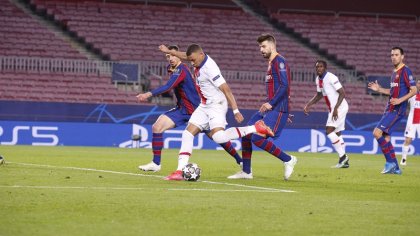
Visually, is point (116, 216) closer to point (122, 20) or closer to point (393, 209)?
point (393, 209)

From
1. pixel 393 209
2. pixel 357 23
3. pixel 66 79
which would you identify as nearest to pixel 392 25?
pixel 357 23

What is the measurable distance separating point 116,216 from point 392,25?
3514cm

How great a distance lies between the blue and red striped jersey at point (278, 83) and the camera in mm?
14430

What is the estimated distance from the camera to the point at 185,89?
630 inches

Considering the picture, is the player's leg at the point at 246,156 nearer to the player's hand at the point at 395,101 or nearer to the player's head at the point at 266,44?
the player's head at the point at 266,44

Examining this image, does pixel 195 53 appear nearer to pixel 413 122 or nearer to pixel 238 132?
pixel 238 132

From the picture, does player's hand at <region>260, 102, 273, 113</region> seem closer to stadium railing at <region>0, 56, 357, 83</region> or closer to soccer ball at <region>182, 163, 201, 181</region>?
soccer ball at <region>182, 163, 201, 181</region>

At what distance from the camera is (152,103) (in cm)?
3394

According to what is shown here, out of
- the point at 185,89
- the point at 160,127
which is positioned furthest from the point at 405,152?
the point at 160,127

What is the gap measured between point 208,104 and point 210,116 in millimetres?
209

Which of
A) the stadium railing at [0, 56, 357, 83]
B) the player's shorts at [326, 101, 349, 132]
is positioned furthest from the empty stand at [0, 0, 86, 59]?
the player's shorts at [326, 101, 349, 132]

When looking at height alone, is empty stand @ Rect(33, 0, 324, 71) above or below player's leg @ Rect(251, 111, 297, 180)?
below

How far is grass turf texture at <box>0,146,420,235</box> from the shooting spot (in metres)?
8.40

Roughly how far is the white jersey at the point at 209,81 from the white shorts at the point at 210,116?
77 mm
